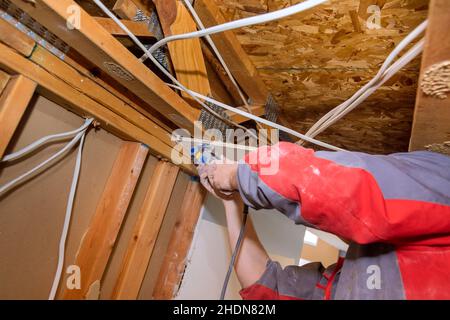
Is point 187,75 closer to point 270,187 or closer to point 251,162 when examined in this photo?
point 251,162

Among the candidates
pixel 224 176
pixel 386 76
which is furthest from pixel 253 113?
pixel 386 76

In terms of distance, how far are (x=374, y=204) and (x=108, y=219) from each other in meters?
0.84

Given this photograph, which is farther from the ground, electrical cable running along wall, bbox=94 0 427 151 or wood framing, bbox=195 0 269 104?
wood framing, bbox=195 0 269 104

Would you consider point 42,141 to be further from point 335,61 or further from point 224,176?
point 335,61

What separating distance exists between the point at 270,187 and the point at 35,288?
76 cm

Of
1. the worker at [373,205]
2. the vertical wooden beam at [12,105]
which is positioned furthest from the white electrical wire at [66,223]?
the worker at [373,205]

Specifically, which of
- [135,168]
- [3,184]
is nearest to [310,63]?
[135,168]

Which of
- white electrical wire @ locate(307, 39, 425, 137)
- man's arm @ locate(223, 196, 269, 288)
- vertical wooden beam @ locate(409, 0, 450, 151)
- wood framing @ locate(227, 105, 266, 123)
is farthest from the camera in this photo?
wood framing @ locate(227, 105, 266, 123)

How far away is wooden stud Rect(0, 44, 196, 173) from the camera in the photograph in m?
0.66

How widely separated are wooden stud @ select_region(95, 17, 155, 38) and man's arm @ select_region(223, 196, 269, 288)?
667mm

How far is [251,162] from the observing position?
708mm

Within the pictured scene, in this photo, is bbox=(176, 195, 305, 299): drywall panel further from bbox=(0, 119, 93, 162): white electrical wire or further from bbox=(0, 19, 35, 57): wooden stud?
bbox=(0, 19, 35, 57): wooden stud

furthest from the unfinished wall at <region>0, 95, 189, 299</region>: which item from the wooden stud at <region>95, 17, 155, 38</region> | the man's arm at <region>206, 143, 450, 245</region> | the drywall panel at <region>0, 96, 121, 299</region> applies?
the man's arm at <region>206, 143, 450, 245</region>

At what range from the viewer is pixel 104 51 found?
0.69 metres
